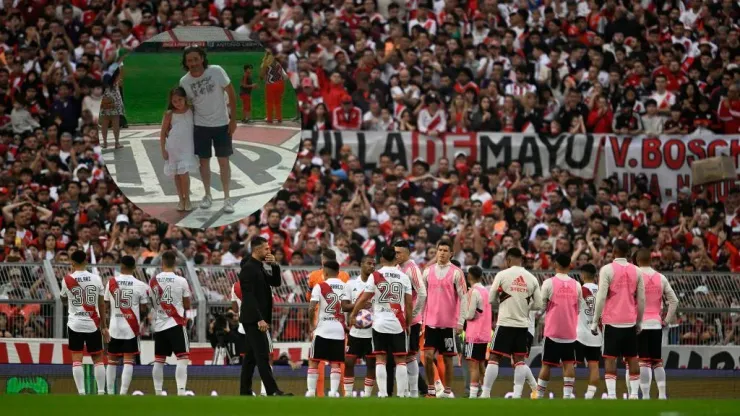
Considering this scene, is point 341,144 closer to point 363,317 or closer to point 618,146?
point 618,146

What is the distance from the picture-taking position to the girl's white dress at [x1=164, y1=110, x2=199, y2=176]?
13008 millimetres

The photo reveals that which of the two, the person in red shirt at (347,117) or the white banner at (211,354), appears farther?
the person in red shirt at (347,117)

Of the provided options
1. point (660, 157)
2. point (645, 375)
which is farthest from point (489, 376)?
point (660, 157)

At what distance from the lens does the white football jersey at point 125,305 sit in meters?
17.2

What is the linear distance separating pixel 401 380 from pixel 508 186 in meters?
9.21

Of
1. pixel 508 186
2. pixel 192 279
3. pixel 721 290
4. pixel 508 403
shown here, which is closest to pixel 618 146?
pixel 508 186

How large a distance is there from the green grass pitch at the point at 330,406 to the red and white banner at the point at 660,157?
1246cm

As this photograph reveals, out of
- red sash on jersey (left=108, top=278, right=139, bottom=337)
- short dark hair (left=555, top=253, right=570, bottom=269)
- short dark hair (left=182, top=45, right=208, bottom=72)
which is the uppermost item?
short dark hair (left=182, top=45, right=208, bottom=72)

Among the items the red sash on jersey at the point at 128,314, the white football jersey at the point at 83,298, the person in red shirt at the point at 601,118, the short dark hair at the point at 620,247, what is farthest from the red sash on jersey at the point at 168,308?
the person in red shirt at the point at 601,118

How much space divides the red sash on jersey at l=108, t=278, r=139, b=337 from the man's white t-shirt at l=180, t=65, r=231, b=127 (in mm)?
4660

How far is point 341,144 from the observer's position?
84.8ft

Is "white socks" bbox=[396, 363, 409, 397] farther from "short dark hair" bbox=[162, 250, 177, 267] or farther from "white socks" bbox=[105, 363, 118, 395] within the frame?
"white socks" bbox=[105, 363, 118, 395]

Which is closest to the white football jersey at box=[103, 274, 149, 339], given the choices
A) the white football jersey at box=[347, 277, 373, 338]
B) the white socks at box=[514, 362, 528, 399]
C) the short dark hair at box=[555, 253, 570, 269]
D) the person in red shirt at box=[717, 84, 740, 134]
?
the white football jersey at box=[347, 277, 373, 338]

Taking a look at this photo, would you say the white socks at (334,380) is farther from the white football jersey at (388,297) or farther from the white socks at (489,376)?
the white socks at (489,376)
